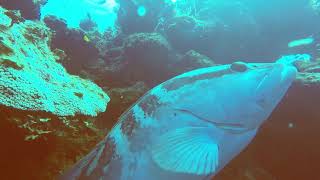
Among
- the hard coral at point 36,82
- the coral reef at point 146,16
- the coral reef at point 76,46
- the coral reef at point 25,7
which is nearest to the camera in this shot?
the hard coral at point 36,82

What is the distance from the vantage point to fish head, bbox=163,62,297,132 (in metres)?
2.02

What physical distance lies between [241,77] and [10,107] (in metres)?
2.30

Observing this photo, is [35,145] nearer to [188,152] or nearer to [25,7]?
[188,152]

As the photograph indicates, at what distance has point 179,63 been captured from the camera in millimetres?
6418

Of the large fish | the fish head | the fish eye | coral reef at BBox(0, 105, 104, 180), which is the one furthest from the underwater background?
the fish eye

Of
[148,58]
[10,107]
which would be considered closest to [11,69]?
[10,107]

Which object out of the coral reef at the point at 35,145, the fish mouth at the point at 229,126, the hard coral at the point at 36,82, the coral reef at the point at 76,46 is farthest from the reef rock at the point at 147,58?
the fish mouth at the point at 229,126

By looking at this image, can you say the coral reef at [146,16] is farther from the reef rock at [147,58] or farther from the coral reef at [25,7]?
the coral reef at [25,7]

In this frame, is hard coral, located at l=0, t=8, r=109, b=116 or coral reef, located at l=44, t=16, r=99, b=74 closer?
hard coral, located at l=0, t=8, r=109, b=116

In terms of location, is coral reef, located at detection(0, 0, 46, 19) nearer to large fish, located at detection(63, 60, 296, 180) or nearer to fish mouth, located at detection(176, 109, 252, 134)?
large fish, located at detection(63, 60, 296, 180)

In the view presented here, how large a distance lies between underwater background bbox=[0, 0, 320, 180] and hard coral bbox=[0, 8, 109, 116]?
1cm

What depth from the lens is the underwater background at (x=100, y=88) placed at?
10.3 ft

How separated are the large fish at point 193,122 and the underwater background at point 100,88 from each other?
1.10m

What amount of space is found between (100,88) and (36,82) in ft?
4.34
